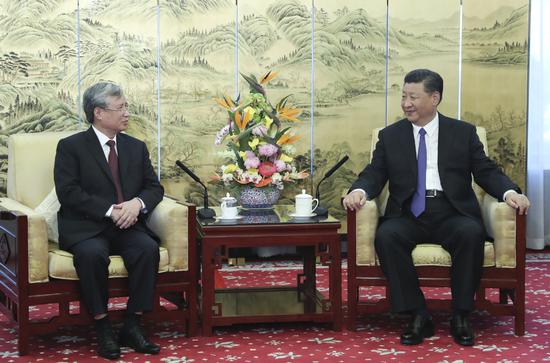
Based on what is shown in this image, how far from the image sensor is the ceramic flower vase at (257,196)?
4.22 meters

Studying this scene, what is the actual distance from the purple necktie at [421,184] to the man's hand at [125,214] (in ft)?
4.20

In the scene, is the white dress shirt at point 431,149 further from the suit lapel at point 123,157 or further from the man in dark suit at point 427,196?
the suit lapel at point 123,157

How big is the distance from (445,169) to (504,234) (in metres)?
0.43

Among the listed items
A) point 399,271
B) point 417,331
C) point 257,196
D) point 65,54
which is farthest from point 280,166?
point 65,54

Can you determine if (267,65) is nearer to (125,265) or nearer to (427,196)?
(427,196)

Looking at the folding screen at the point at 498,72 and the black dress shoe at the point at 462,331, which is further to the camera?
the folding screen at the point at 498,72

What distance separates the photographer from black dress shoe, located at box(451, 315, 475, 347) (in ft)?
12.0

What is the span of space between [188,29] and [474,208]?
91.6 inches

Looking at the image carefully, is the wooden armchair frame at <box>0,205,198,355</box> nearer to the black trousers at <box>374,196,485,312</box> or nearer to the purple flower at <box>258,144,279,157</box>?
the purple flower at <box>258,144,279,157</box>

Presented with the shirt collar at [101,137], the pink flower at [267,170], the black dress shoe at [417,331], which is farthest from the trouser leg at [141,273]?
the black dress shoe at [417,331]

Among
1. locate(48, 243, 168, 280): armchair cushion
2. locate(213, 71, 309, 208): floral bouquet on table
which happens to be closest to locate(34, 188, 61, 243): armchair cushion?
locate(48, 243, 168, 280): armchair cushion

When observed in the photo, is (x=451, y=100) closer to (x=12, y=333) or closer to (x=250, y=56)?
(x=250, y=56)

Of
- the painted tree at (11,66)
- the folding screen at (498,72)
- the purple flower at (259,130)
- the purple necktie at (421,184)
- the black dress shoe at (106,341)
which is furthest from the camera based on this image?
the folding screen at (498,72)

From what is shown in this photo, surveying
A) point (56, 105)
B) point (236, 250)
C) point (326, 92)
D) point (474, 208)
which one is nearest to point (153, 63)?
point (56, 105)
